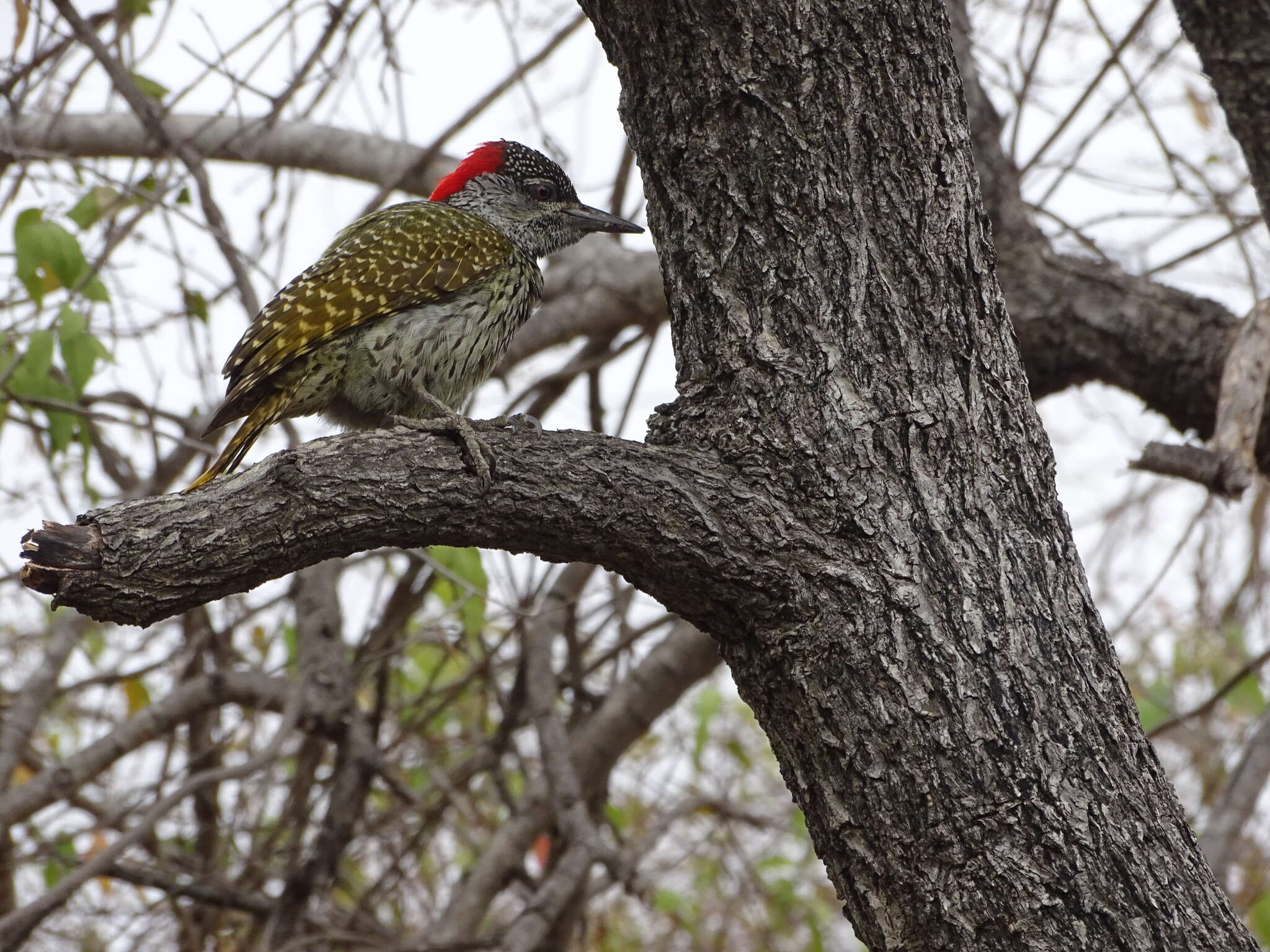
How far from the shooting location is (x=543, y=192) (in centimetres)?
417

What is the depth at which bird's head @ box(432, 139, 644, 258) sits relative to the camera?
410 centimetres

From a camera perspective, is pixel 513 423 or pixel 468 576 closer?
pixel 513 423

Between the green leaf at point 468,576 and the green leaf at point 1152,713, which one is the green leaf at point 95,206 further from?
the green leaf at point 1152,713

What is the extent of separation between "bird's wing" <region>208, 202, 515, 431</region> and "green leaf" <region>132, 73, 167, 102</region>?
91 cm

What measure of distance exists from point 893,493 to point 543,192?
Answer: 7.80ft

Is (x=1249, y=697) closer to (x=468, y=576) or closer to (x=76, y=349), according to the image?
(x=468, y=576)

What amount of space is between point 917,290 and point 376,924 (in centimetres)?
360

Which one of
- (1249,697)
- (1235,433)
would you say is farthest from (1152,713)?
(1235,433)

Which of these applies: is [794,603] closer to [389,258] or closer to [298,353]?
[298,353]

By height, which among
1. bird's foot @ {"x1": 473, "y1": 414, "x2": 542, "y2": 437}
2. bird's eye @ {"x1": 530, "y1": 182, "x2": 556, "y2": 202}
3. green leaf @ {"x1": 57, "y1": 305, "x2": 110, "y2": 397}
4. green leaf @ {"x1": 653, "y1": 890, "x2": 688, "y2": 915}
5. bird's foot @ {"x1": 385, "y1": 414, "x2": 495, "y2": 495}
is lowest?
bird's foot @ {"x1": 385, "y1": 414, "x2": 495, "y2": 495}

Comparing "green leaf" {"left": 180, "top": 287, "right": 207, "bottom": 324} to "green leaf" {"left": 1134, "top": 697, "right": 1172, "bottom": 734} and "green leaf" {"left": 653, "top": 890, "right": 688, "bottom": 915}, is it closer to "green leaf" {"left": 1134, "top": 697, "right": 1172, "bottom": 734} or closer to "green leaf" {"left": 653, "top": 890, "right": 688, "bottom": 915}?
"green leaf" {"left": 653, "top": 890, "right": 688, "bottom": 915}

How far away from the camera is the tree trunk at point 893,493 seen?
1.99 m

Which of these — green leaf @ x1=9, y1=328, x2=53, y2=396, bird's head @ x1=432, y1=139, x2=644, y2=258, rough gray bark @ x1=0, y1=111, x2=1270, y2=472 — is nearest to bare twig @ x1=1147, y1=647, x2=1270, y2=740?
rough gray bark @ x1=0, y1=111, x2=1270, y2=472

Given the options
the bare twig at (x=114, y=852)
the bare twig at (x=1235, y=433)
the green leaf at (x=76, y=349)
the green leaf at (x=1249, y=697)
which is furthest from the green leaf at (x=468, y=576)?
the green leaf at (x=1249, y=697)
